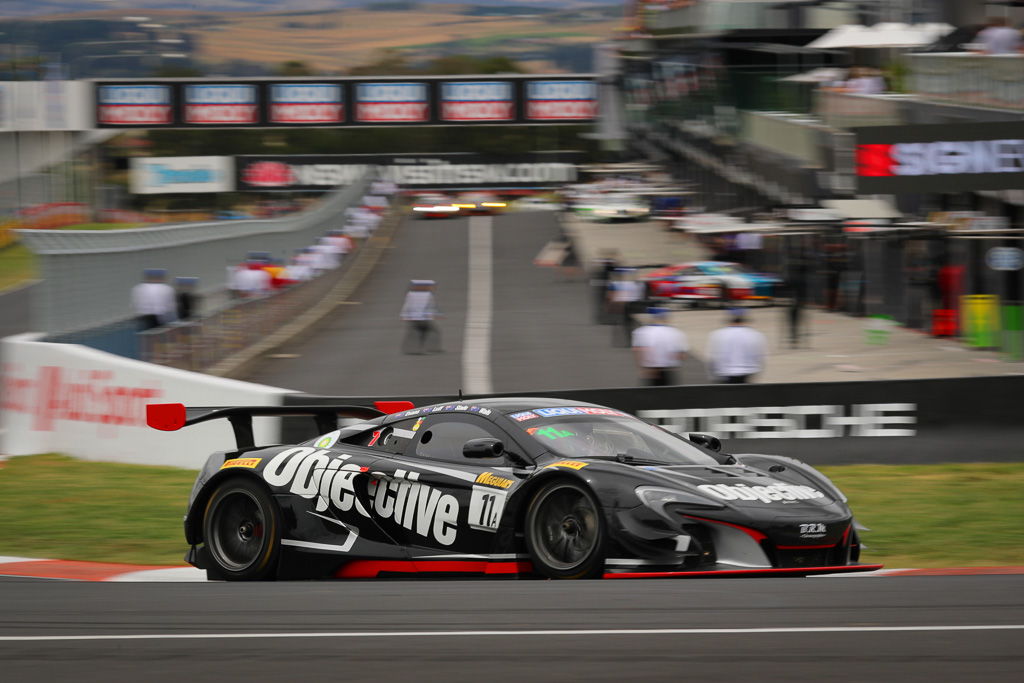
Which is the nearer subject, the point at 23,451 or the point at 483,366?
the point at 23,451

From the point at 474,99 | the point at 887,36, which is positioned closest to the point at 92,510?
the point at 887,36

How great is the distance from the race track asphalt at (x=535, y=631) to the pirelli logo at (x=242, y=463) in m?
1.52

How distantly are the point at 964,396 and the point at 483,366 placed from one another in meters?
13.7

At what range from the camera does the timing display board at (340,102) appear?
84.6 m

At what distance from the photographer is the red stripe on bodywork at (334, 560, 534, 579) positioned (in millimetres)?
7824

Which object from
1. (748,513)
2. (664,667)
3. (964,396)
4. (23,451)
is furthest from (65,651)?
(23,451)

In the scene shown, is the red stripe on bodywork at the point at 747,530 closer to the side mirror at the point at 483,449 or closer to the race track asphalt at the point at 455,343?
the side mirror at the point at 483,449

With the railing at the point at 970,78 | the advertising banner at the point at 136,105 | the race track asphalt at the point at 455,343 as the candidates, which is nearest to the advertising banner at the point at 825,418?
the race track asphalt at the point at 455,343

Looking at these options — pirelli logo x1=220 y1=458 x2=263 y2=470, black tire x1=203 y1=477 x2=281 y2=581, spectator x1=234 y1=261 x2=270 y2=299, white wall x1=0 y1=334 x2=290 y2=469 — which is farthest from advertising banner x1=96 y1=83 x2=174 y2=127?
black tire x1=203 y1=477 x2=281 y2=581

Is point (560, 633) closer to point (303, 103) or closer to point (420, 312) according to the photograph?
point (420, 312)

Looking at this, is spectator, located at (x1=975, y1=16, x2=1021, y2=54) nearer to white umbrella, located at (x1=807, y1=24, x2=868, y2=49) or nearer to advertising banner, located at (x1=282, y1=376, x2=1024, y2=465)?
white umbrella, located at (x1=807, y1=24, x2=868, y2=49)

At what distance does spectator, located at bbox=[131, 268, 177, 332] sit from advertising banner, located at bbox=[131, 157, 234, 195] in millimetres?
70612

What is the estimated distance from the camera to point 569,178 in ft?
308

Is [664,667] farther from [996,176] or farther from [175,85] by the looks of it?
[175,85]
